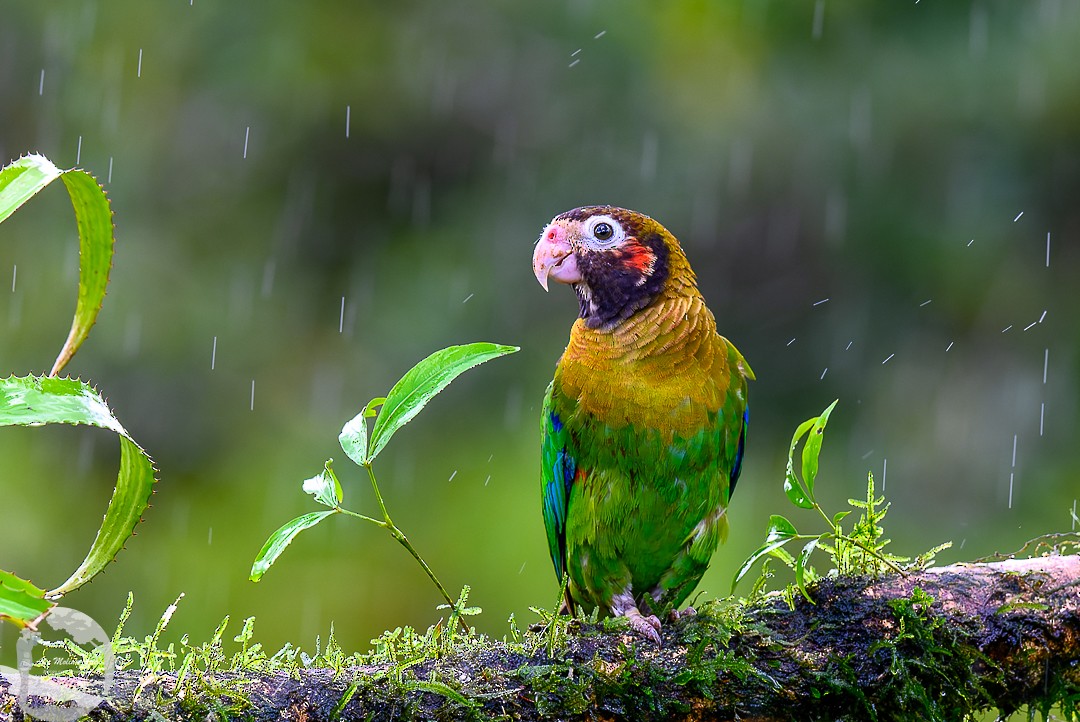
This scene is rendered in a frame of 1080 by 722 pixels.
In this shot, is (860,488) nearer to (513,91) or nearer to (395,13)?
(513,91)

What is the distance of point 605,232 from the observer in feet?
9.12

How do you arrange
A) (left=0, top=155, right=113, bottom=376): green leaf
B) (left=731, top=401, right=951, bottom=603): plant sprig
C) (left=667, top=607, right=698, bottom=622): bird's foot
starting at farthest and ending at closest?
(left=667, top=607, right=698, bottom=622): bird's foot
(left=731, top=401, right=951, bottom=603): plant sprig
(left=0, top=155, right=113, bottom=376): green leaf

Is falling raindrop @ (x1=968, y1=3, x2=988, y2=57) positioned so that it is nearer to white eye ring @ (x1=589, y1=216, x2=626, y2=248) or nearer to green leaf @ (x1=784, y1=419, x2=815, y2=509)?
white eye ring @ (x1=589, y1=216, x2=626, y2=248)

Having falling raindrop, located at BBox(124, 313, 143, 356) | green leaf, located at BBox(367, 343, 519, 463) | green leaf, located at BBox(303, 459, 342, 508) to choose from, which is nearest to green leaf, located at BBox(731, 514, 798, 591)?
green leaf, located at BBox(367, 343, 519, 463)

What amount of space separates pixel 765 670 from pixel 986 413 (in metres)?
4.51

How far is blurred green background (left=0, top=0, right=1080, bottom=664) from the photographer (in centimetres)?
568

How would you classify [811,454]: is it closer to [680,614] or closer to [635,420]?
[680,614]

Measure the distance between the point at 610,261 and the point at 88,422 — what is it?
1.57 metres

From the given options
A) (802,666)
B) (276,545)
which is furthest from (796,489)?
(276,545)

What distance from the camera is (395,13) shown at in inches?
253

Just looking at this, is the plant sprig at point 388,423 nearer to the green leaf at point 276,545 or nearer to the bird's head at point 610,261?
the green leaf at point 276,545

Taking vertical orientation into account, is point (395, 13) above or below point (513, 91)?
above

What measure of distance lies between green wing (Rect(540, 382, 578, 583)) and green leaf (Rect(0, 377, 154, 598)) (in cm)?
134

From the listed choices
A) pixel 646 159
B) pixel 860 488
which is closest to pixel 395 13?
pixel 646 159
